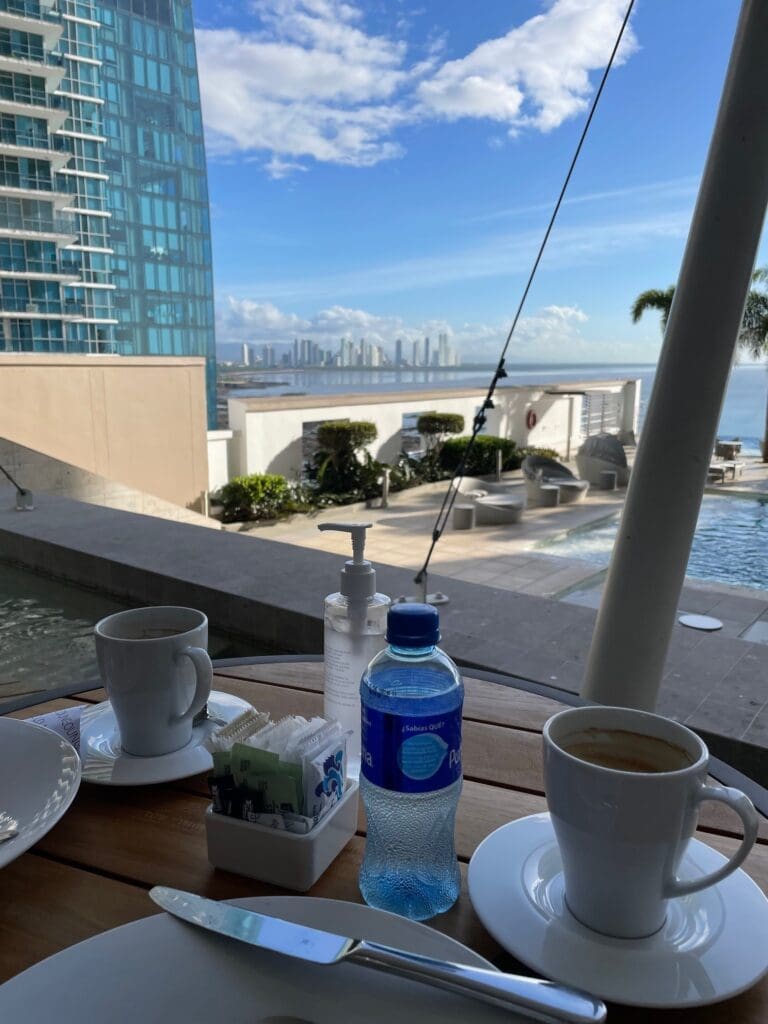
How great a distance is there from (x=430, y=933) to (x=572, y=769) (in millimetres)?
130

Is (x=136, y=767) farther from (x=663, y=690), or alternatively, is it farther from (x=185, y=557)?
(x=185, y=557)

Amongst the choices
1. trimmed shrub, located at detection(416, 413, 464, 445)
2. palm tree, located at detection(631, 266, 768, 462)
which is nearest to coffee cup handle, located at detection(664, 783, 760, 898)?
trimmed shrub, located at detection(416, 413, 464, 445)

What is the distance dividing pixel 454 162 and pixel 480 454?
2389 centimetres

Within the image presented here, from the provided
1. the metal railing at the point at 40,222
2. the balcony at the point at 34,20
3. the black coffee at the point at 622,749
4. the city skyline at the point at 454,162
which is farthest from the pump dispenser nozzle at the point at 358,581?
the metal railing at the point at 40,222

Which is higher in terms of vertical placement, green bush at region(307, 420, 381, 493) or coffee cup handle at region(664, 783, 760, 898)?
coffee cup handle at region(664, 783, 760, 898)

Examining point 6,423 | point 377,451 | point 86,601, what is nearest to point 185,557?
→ point 86,601

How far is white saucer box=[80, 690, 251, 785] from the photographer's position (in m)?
0.61

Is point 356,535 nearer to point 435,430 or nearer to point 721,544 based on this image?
point 721,544

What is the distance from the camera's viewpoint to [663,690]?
164 centimetres

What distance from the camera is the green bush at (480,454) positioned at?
11.5 metres

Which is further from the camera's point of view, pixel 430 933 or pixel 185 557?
pixel 185 557

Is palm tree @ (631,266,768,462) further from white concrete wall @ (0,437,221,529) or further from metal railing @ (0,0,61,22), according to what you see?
metal railing @ (0,0,61,22)

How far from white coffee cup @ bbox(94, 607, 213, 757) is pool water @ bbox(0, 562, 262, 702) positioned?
3.17 ft

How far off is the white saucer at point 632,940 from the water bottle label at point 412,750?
79mm
